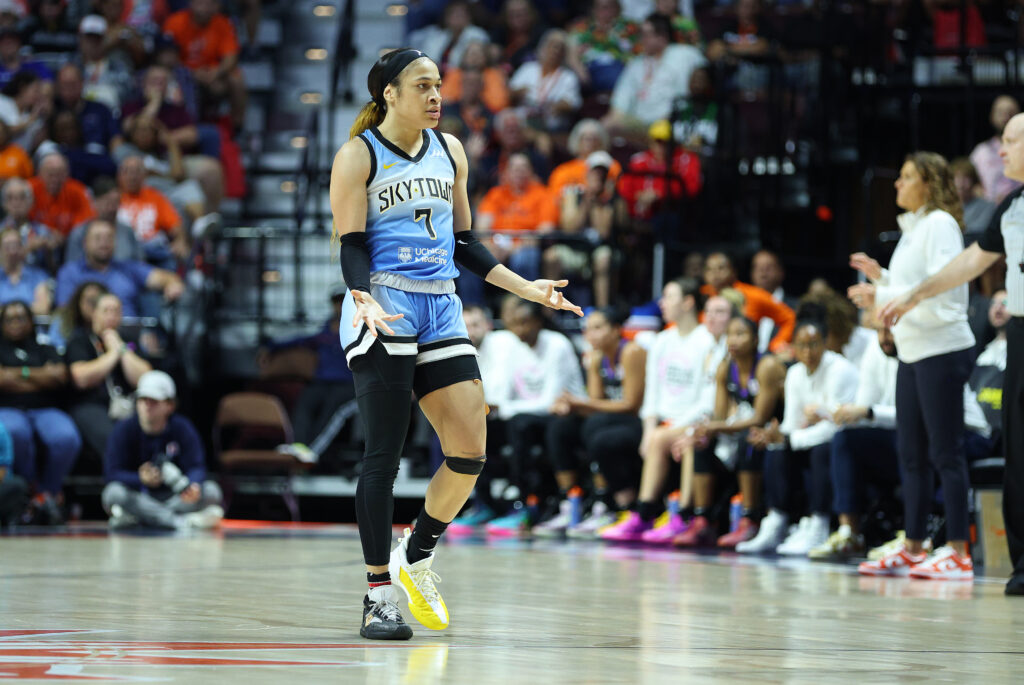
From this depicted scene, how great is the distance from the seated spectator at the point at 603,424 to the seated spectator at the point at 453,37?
4.69m

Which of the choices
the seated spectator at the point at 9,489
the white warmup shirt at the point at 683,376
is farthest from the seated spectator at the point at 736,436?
the seated spectator at the point at 9,489

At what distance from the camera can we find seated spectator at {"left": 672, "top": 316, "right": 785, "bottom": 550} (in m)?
8.93

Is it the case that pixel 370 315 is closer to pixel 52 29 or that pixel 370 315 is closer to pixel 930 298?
pixel 930 298

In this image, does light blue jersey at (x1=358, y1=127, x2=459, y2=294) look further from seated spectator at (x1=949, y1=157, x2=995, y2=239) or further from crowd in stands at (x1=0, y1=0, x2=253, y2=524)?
crowd in stands at (x1=0, y1=0, x2=253, y2=524)

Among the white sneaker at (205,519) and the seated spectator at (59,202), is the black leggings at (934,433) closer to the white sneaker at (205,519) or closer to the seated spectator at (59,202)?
the white sneaker at (205,519)

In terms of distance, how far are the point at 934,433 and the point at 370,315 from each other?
11.1ft

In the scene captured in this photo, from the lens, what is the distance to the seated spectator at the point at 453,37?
14.3m

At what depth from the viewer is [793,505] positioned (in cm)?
888

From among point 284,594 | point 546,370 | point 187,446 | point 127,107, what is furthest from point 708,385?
point 127,107

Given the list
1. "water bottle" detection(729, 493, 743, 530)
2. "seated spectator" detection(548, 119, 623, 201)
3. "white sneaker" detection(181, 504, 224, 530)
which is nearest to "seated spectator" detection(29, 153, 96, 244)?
"white sneaker" detection(181, 504, 224, 530)

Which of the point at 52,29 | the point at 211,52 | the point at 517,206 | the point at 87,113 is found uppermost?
the point at 52,29

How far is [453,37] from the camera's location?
47.5 ft

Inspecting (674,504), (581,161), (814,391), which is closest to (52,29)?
(581,161)

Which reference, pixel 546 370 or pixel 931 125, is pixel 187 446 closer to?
pixel 546 370
